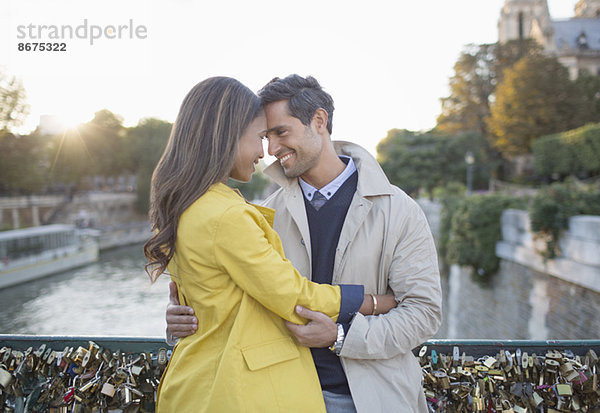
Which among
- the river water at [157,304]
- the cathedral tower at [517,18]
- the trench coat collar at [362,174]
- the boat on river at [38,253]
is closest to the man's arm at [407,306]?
the trench coat collar at [362,174]

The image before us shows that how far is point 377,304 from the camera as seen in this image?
1.76 meters

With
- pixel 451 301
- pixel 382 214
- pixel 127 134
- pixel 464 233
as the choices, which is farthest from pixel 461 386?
pixel 127 134

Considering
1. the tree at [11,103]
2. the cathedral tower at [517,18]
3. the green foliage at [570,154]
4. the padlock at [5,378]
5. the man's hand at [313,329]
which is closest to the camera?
the man's hand at [313,329]

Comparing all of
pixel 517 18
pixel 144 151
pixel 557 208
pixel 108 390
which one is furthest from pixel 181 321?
pixel 517 18

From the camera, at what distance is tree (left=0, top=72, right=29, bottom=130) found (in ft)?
71.2

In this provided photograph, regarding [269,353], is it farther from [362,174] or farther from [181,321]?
[362,174]

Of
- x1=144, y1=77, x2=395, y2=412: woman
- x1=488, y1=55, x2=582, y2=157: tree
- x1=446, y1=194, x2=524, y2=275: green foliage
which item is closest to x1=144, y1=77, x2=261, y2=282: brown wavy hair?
x1=144, y1=77, x2=395, y2=412: woman

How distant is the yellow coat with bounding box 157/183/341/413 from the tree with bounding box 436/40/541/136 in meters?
34.2

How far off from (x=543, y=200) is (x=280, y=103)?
667 cm

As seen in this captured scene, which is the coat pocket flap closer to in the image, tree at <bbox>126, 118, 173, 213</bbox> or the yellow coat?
the yellow coat

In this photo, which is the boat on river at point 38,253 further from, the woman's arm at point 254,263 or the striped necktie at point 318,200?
the woman's arm at point 254,263

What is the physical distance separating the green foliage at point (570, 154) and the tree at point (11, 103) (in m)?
24.1

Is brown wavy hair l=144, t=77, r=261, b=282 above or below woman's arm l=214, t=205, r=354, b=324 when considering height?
above

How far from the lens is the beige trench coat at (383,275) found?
1.67 m
